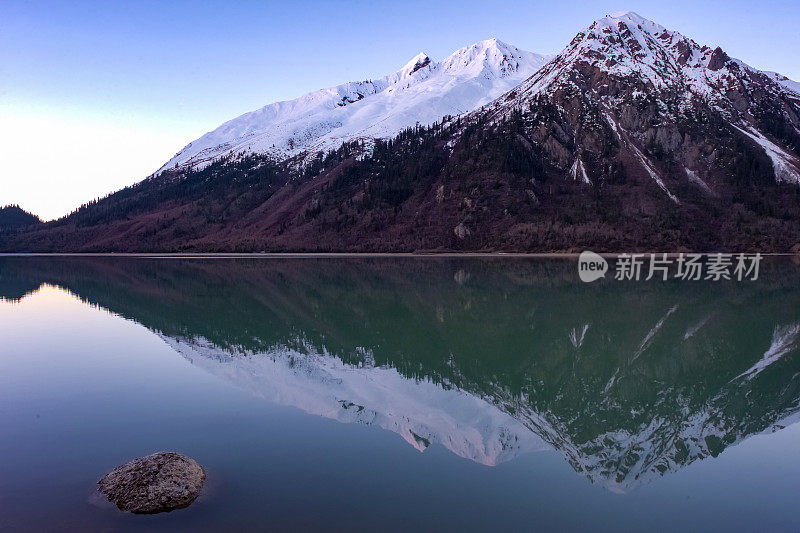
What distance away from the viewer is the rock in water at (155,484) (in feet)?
31.6

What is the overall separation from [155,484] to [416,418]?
24.4ft

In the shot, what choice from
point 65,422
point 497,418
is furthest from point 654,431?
point 65,422

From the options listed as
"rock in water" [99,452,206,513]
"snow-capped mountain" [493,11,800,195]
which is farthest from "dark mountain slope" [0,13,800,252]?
"rock in water" [99,452,206,513]

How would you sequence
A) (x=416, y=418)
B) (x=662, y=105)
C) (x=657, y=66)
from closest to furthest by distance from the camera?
(x=416, y=418)
(x=662, y=105)
(x=657, y=66)

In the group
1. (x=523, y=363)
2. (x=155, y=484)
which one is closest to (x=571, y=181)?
(x=523, y=363)

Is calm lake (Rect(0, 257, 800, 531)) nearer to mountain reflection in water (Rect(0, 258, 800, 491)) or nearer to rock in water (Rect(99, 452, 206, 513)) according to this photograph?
mountain reflection in water (Rect(0, 258, 800, 491))

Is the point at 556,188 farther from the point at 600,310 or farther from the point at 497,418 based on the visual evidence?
the point at 497,418

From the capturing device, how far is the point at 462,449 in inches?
515

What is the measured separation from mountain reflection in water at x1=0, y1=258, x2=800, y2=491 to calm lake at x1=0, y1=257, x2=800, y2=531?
0.38 ft

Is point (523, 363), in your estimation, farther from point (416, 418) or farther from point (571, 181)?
point (571, 181)

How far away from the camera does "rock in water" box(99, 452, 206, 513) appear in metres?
9.64

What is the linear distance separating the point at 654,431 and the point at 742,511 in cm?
413

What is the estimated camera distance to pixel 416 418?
15523 millimetres

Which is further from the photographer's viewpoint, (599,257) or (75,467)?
(599,257)
